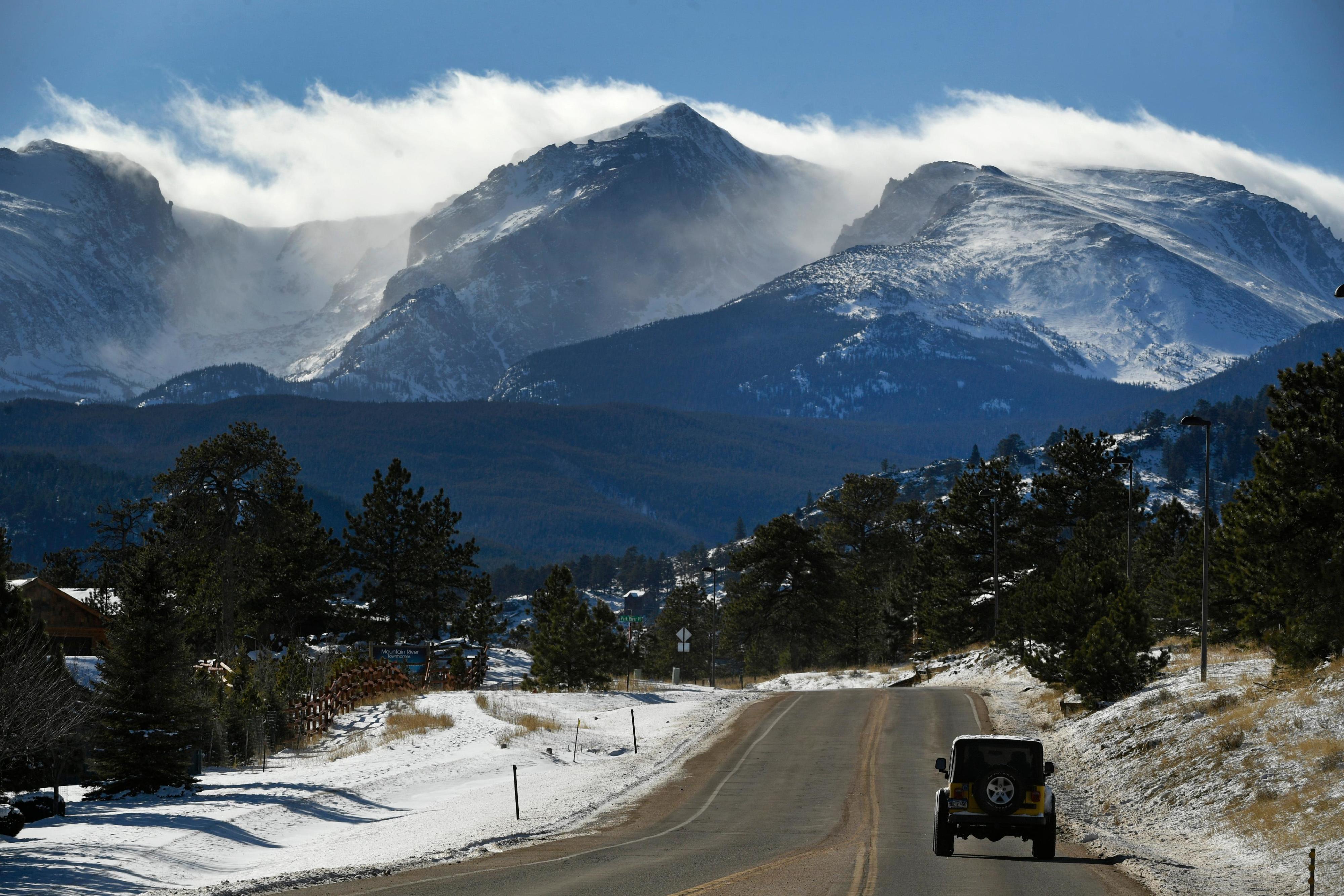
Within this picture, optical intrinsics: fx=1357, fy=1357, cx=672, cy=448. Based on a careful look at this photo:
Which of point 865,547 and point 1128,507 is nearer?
point 1128,507

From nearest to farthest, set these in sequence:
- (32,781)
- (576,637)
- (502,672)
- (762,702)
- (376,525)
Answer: (32,781), (762,702), (576,637), (502,672), (376,525)

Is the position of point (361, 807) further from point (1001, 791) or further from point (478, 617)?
point (478, 617)

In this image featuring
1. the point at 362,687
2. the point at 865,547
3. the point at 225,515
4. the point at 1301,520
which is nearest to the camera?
the point at 1301,520

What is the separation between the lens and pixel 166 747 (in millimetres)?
34844

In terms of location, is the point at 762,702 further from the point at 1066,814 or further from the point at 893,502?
the point at 893,502

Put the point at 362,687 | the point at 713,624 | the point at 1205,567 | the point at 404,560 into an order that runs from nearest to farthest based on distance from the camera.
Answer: the point at 1205,567
the point at 362,687
the point at 404,560
the point at 713,624

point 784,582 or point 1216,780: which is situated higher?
point 784,582

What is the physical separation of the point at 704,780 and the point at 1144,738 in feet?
40.9

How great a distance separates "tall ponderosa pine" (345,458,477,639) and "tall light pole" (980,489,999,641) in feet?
107

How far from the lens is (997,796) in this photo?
1011 inches

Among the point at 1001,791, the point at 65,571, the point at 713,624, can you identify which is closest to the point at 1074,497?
the point at 713,624

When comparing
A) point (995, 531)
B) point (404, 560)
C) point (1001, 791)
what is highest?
point (404, 560)

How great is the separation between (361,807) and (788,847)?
506 inches

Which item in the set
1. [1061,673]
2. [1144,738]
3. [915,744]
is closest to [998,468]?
[1061,673]
